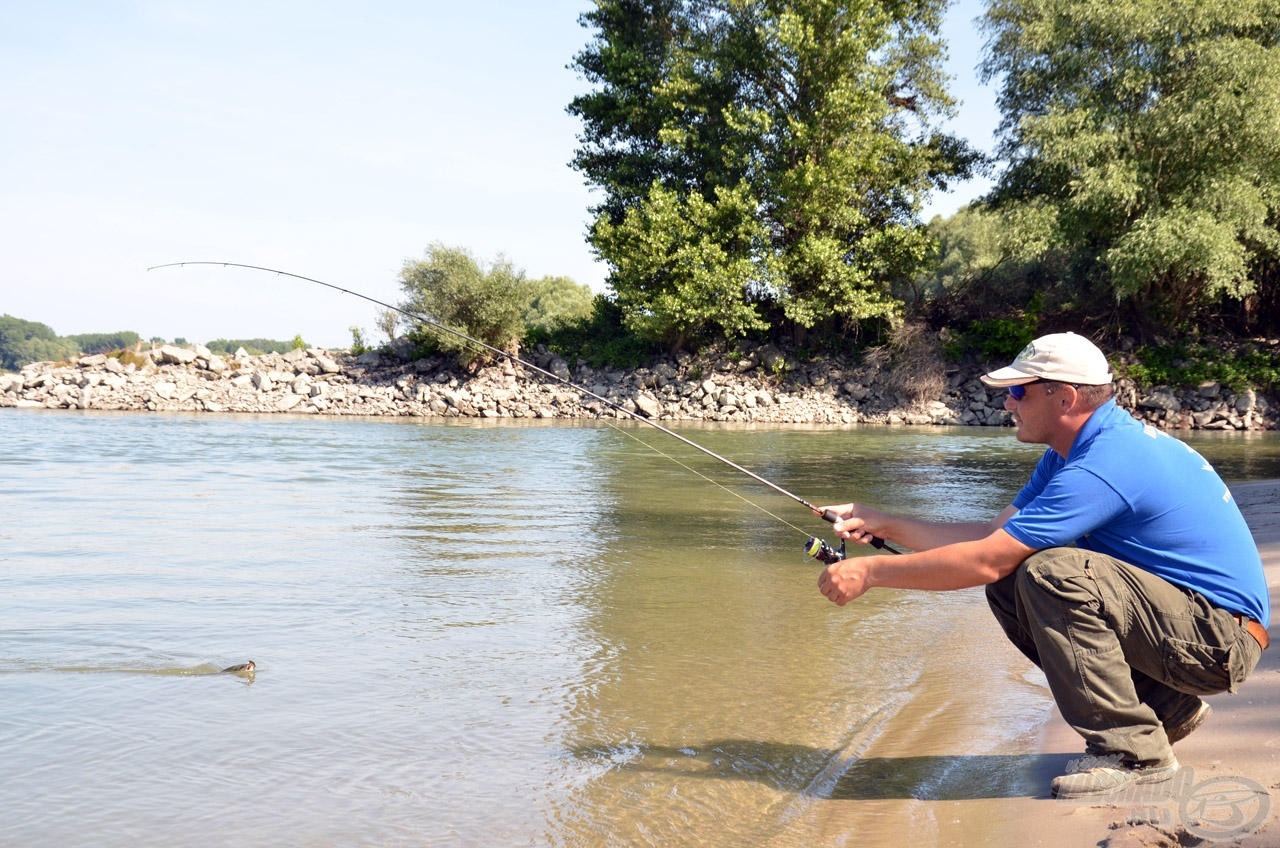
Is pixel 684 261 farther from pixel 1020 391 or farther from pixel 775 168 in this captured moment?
pixel 1020 391

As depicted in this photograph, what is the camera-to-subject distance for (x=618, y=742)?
3801 mm

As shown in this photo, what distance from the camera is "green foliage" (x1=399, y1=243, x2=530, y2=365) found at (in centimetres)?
3088

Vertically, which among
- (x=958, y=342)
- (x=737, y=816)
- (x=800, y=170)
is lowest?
(x=737, y=816)

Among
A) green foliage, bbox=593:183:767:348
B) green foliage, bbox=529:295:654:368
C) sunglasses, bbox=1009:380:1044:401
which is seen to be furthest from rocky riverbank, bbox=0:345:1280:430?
sunglasses, bbox=1009:380:1044:401

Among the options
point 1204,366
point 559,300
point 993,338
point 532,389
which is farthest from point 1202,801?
point 559,300

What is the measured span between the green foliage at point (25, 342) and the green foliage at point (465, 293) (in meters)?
76.6

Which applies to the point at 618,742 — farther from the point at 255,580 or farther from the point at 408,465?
the point at 408,465

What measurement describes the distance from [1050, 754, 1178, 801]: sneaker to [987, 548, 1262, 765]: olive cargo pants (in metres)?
0.03

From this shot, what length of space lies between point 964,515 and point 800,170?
1812cm

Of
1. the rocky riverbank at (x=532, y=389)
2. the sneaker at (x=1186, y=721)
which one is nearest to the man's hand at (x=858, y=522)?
the sneaker at (x=1186, y=721)

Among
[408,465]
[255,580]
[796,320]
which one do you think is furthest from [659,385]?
[255,580]

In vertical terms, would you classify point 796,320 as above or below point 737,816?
above

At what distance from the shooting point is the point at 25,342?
107m

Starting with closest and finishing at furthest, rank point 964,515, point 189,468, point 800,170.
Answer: point 964,515 < point 189,468 < point 800,170
